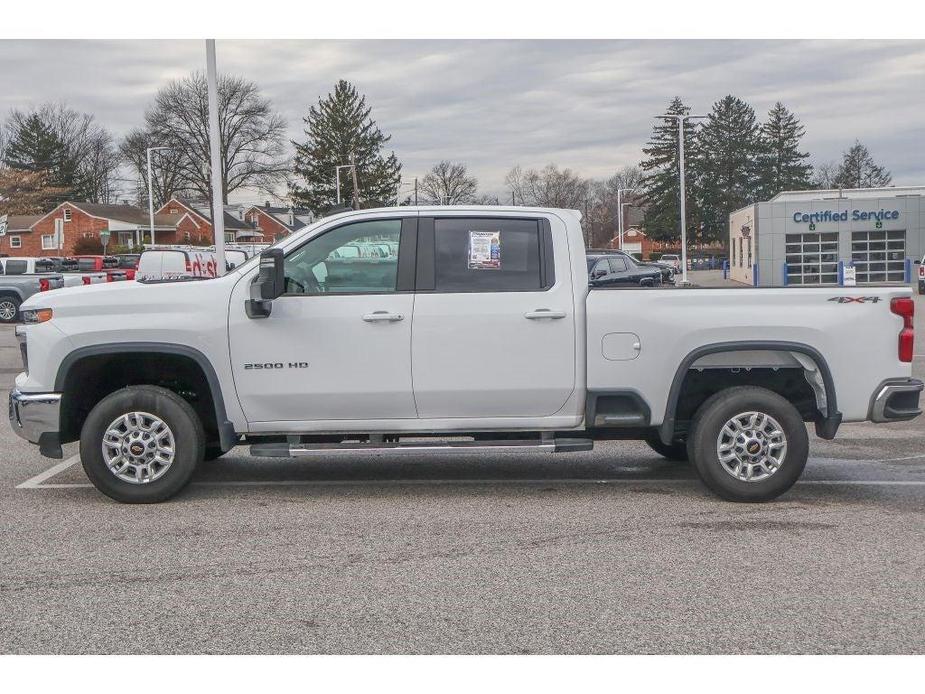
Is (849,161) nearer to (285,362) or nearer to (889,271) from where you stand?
(889,271)

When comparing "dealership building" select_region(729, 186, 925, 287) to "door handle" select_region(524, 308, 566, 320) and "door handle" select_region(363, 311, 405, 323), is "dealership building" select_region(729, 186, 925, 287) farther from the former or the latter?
"door handle" select_region(363, 311, 405, 323)

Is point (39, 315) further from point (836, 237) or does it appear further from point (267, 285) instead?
point (836, 237)

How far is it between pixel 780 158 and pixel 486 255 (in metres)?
109

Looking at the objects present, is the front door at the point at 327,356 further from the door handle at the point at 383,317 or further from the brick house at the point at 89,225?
the brick house at the point at 89,225

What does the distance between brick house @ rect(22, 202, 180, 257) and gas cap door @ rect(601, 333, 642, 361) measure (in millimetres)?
94391

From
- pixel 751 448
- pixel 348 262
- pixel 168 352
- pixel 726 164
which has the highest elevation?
pixel 726 164

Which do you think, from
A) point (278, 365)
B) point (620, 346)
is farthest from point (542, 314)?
point (278, 365)

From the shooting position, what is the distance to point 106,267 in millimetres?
54125

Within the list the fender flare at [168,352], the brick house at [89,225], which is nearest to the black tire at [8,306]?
the fender flare at [168,352]

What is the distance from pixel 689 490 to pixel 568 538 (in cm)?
174

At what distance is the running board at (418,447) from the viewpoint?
744 centimetres

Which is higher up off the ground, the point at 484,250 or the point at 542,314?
the point at 484,250

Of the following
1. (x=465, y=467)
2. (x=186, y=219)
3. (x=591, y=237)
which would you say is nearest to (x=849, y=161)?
(x=591, y=237)

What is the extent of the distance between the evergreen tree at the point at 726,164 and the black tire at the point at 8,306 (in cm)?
8472
